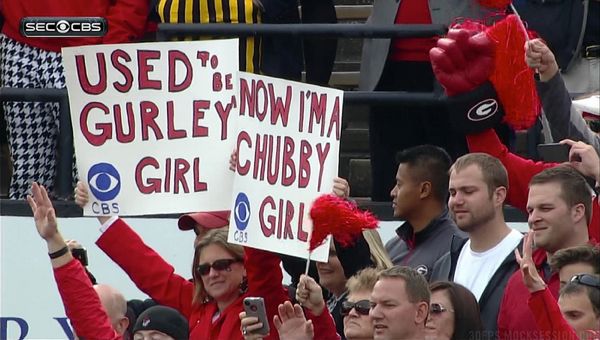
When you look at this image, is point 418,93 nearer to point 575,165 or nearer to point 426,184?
point 426,184

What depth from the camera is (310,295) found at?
25.0 ft

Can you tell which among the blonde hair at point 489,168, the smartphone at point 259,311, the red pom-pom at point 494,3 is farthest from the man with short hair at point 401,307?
the red pom-pom at point 494,3

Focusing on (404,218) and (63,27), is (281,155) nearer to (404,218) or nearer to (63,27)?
(404,218)

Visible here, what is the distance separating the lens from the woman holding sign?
811 cm

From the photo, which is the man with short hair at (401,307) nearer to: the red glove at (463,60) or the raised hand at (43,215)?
the red glove at (463,60)

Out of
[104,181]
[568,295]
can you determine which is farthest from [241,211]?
[568,295]

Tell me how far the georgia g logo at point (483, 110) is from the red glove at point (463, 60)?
7 cm

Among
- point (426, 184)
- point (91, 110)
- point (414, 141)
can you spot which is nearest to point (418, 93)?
point (414, 141)

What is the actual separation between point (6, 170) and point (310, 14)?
2994 millimetres

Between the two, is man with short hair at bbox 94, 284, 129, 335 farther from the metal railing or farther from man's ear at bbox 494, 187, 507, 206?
man's ear at bbox 494, 187, 507, 206

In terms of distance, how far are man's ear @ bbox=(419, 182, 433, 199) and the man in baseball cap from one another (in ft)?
2.62

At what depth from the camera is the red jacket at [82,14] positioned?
10148 mm

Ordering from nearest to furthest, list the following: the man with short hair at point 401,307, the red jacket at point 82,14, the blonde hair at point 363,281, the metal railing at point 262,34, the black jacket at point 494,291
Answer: the man with short hair at point 401,307, the blonde hair at point 363,281, the black jacket at point 494,291, the metal railing at point 262,34, the red jacket at point 82,14

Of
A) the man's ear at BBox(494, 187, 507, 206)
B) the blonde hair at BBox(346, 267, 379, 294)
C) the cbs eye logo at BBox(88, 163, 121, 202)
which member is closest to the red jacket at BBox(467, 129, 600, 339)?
the man's ear at BBox(494, 187, 507, 206)
